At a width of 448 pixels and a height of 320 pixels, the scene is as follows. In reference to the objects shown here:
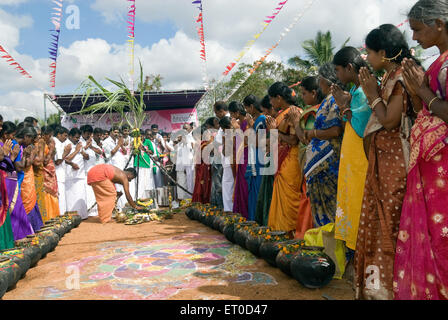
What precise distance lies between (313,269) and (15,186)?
459 cm

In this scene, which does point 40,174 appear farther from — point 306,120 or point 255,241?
point 306,120

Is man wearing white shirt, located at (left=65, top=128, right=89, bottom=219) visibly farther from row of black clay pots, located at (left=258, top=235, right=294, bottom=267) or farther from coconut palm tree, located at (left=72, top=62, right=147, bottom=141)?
row of black clay pots, located at (left=258, top=235, right=294, bottom=267)

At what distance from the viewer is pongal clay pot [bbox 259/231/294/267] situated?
13.3 feet

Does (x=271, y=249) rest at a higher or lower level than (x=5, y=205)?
lower

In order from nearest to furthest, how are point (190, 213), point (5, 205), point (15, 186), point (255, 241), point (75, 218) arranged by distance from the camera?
point (255, 241) < point (5, 205) < point (15, 186) < point (75, 218) < point (190, 213)

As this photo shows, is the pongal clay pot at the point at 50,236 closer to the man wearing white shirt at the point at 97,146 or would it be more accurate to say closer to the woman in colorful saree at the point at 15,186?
the woman in colorful saree at the point at 15,186

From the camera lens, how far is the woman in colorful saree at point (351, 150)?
314cm

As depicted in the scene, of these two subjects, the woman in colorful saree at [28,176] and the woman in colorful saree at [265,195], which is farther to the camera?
the woman in colorful saree at [28,176]

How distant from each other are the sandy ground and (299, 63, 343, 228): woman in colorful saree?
764mm

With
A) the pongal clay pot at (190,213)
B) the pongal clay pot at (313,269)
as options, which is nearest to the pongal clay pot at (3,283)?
the pongal clay pot at (313,269)

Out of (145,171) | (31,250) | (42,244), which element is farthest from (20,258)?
(145,171)

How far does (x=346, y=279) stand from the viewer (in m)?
3.68

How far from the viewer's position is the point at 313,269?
3.31m

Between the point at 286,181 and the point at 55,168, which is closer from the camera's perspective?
the point at 286,181
